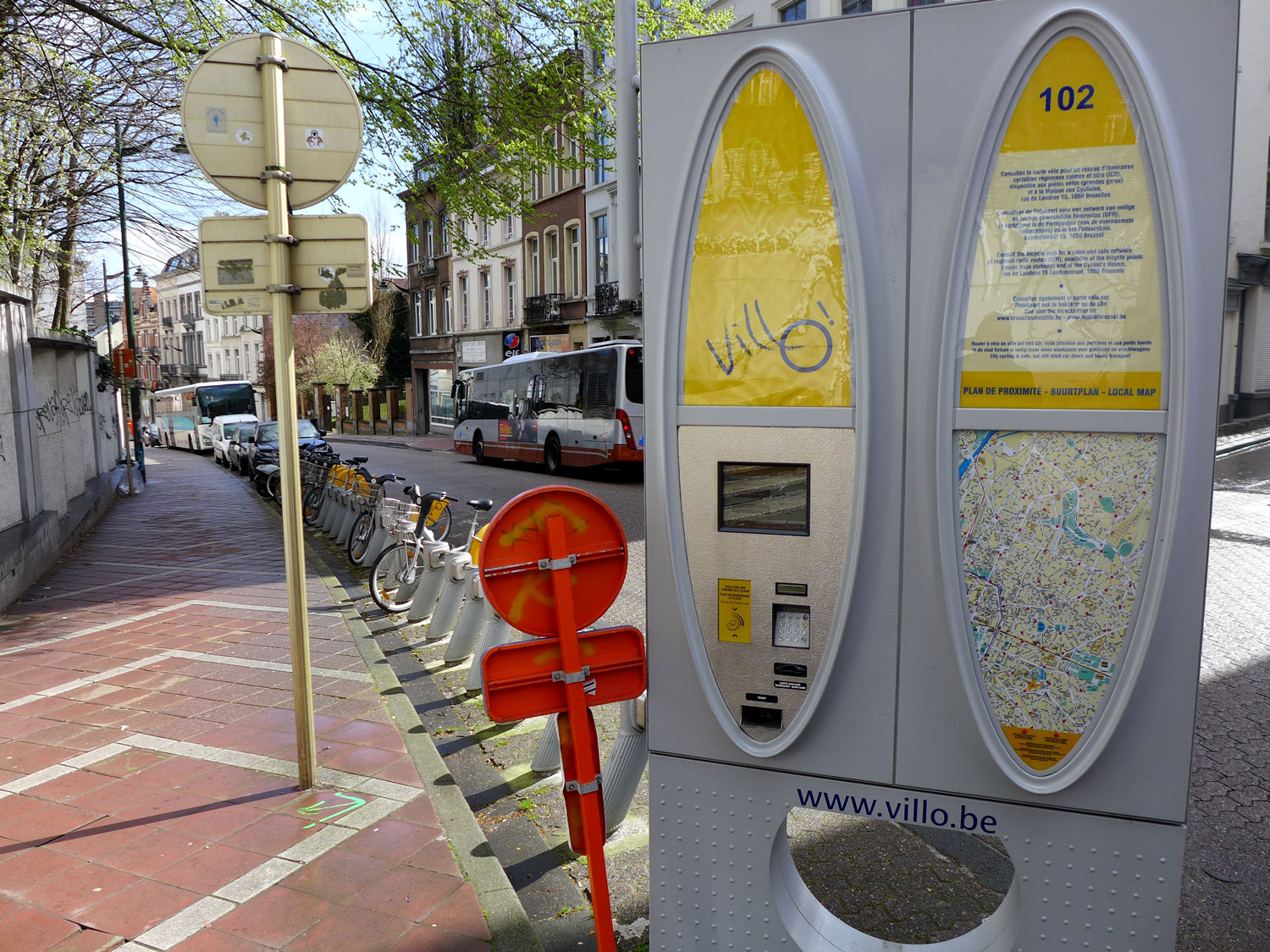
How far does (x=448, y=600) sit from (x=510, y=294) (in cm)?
3285

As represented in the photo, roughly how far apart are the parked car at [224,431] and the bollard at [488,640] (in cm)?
2595

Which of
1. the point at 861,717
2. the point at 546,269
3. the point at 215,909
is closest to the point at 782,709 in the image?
the point at 861,717

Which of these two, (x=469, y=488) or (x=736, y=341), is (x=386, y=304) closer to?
(x=469, y=488)

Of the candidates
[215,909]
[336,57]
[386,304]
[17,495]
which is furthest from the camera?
[386,304]

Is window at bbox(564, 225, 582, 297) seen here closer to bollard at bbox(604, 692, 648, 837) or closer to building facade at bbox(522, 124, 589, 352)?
building facade at bbox(522, 124, 589, 352)

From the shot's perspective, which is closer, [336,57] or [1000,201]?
[1000,201]

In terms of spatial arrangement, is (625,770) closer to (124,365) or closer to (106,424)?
(124,365)

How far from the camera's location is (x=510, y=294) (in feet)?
125

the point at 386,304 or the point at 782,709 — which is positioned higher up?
the point at 386,304

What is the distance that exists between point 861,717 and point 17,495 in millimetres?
10093

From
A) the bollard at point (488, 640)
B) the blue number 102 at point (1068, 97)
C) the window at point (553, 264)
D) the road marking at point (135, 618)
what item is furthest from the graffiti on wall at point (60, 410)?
the window at point (553, 264)

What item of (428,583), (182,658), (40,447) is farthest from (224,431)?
(182,658)

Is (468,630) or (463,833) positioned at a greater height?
(468,630)

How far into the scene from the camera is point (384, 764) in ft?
14.4
